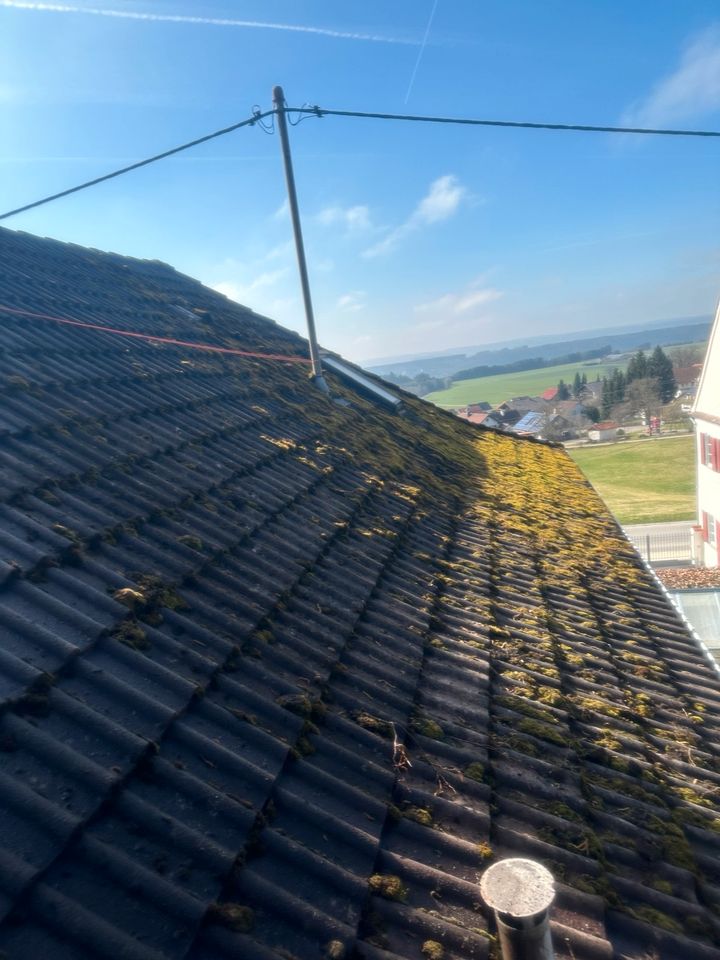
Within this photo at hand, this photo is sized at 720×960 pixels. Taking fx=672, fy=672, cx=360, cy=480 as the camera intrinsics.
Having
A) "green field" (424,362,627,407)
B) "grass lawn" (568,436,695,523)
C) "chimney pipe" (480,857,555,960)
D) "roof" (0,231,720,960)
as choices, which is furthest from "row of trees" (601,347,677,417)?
"chimney pipe" (480,857,555,960)

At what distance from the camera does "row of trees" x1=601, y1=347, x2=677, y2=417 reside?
7412cm

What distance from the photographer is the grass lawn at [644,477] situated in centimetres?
3906

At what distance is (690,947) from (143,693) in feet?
6.14

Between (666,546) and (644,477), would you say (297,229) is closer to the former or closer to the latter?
(666,546)

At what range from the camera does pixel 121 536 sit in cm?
308

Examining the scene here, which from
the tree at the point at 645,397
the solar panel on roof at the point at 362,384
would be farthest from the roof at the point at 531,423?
the solar panel on roof at the point at 362,384

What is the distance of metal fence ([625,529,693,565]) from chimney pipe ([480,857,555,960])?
28.8 metres

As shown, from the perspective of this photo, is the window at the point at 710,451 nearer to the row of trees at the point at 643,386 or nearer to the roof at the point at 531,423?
the roof at the point at 531,423

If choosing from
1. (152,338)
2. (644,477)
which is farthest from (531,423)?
(152,338)

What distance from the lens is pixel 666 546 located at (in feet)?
103

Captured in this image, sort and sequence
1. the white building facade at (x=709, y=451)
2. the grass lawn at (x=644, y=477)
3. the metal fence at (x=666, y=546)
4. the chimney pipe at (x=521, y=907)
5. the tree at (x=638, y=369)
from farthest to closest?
the tree at (x=638, y=369), the grass lawn at (x=644, y=477), the metal fence at (x=666, y=546), the white building facade at (x=709, y=451), the chimney pipe at (x=521, y=907)

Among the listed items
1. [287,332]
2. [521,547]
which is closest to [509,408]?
[287,332]

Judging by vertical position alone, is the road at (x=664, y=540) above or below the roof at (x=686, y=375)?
below

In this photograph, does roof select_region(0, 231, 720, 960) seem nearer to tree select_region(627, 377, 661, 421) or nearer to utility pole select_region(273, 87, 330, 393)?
utility pole select_region(273, 87, 330, 393)
